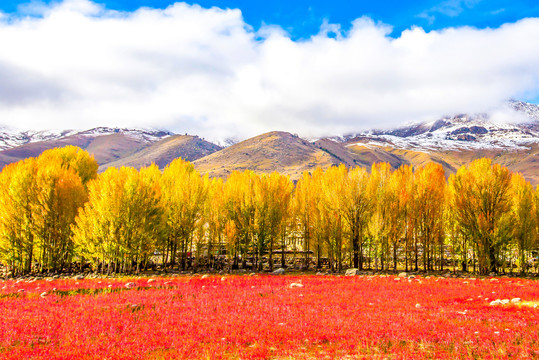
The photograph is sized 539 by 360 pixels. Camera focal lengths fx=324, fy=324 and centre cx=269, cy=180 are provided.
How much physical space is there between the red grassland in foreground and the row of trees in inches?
606

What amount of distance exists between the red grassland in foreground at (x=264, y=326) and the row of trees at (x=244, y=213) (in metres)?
15.4

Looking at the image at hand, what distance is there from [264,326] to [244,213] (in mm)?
29266

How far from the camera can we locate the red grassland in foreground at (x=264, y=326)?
28.0ft

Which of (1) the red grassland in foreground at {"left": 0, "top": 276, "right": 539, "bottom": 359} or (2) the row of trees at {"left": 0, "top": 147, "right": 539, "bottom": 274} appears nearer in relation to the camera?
(1) the red grassland in foreground at {"left": 0, "top": 276, "right": 539, "bottom": 359}

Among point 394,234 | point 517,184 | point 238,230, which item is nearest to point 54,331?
point 238,230

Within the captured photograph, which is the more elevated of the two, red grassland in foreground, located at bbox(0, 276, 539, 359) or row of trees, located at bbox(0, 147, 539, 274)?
row of trees, located at bbox(0, 147, 539, 274)

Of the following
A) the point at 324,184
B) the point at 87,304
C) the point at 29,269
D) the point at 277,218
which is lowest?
the point at 29,269

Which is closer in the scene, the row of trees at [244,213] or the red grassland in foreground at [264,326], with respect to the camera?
the red grassland in foreground at [264,326]

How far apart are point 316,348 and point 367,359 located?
164 centimetres

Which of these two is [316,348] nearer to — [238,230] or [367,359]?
[367,359]

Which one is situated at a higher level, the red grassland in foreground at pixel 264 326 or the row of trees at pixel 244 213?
the row of trees at pixel 244 213

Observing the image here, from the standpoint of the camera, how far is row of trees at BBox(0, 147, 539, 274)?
3169 centimetres

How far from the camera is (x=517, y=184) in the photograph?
132ft

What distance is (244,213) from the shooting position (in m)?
40.0
